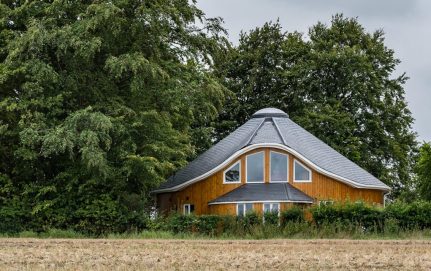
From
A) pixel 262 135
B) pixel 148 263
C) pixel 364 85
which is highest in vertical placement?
pixel 364 85

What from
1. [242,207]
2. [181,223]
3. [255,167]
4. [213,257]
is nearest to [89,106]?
[181,223]

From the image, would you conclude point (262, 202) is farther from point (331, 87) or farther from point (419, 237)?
point (331, 87)

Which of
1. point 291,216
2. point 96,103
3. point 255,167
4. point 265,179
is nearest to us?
point 291,216

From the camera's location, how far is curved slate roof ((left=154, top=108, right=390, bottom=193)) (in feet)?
161

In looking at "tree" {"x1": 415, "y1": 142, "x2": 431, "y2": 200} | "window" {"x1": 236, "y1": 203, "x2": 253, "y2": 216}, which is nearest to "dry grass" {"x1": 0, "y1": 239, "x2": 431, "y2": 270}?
"window" {"x1": 236, "y1": 203, "x2": 253, "y2": 216}

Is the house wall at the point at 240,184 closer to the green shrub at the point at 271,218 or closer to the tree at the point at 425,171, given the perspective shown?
the tree at the point at 425,171

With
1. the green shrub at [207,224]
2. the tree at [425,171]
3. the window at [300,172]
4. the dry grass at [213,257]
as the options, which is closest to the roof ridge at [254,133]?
the window at [300,172]

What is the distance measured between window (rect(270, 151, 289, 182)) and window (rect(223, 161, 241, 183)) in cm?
176

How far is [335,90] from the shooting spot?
65188 mm

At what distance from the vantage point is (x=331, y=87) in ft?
213

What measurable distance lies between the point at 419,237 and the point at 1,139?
1880 cm

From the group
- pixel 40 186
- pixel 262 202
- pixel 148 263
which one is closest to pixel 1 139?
pixel 40 186

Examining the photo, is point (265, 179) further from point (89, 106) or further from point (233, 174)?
point (89, 106)

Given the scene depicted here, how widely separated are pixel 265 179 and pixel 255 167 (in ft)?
2.71
